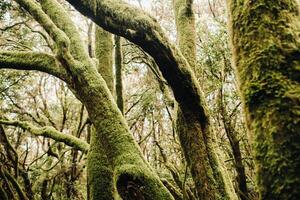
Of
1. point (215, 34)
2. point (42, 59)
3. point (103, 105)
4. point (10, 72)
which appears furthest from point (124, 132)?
point (10, 72)

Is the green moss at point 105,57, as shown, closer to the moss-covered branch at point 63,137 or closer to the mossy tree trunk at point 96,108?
the mossy tree trunk at point 96,108

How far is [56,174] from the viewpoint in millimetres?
11547

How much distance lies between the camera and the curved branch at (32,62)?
498 centimetres

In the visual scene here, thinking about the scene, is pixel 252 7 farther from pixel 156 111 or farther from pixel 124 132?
pixel 156 111

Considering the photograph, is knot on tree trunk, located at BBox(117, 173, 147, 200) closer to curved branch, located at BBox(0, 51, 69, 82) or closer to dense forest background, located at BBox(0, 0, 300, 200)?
dense forest background, located at BBox(0, 0, 300, 200)

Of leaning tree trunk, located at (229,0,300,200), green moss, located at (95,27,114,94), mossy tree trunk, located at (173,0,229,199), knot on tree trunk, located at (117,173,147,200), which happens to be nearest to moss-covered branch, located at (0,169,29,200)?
green moss, located at (95,27,114,94)

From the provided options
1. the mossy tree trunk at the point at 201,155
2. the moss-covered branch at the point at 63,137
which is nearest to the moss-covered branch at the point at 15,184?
the moss-covered branch at the point at 63,137

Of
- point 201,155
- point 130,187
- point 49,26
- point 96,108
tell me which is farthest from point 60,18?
point 130,187

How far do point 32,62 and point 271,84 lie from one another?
3.97m

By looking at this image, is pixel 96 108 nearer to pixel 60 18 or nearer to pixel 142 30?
pixel 142 30

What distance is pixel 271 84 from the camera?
1841 millimetres

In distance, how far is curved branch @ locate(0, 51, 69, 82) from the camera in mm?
4977

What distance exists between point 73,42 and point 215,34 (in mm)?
5024

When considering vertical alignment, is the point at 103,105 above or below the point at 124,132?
above
